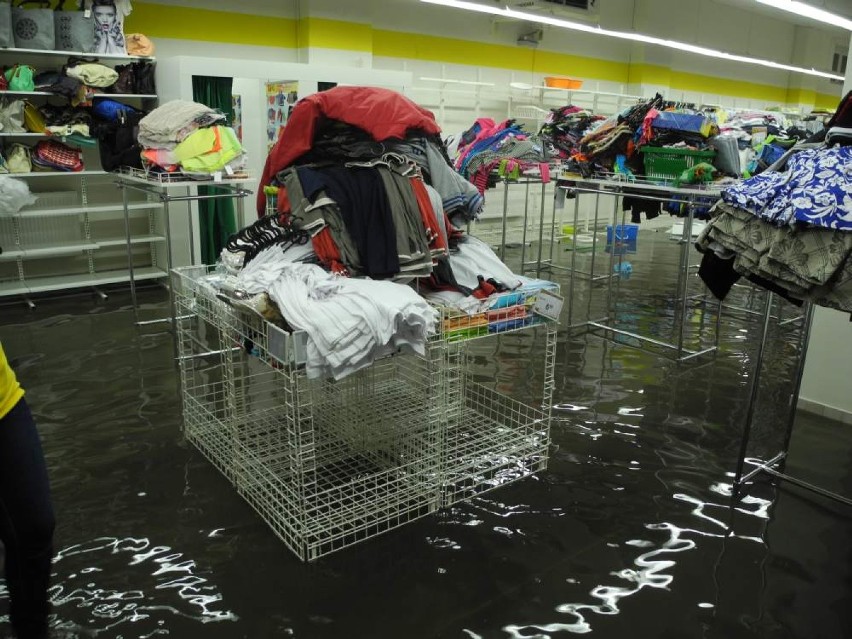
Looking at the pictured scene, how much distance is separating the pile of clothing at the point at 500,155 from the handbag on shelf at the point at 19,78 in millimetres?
3689

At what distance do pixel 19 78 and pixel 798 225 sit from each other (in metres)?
5.84

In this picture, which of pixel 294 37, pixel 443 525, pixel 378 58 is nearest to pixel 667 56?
pixel 378 58

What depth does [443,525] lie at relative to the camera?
2.85 metres

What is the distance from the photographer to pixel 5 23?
548 cm

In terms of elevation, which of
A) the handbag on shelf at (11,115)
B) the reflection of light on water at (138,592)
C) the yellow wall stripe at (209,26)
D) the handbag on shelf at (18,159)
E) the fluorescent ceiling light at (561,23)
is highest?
the fluorescent ceiling light at (561,23)

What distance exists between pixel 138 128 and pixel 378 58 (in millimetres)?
4232

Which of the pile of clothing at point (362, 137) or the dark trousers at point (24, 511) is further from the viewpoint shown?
the pile of clothing at point (362, 137)

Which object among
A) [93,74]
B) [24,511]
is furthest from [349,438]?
[93,74]

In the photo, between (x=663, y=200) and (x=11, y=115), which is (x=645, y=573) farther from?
(x=11, y=115)

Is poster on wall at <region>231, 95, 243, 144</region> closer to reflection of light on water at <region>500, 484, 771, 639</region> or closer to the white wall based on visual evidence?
the white wall

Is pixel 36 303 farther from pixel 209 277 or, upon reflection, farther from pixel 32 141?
pixel 209 277

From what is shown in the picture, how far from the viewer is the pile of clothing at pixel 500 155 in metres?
6.29

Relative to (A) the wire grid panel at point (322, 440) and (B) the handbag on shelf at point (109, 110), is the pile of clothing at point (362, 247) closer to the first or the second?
(A) the wire grid panel at point (322, 440)

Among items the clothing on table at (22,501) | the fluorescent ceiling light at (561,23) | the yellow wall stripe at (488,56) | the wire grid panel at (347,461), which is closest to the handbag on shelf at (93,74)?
the fluorescent ceiling light at (561,23)
